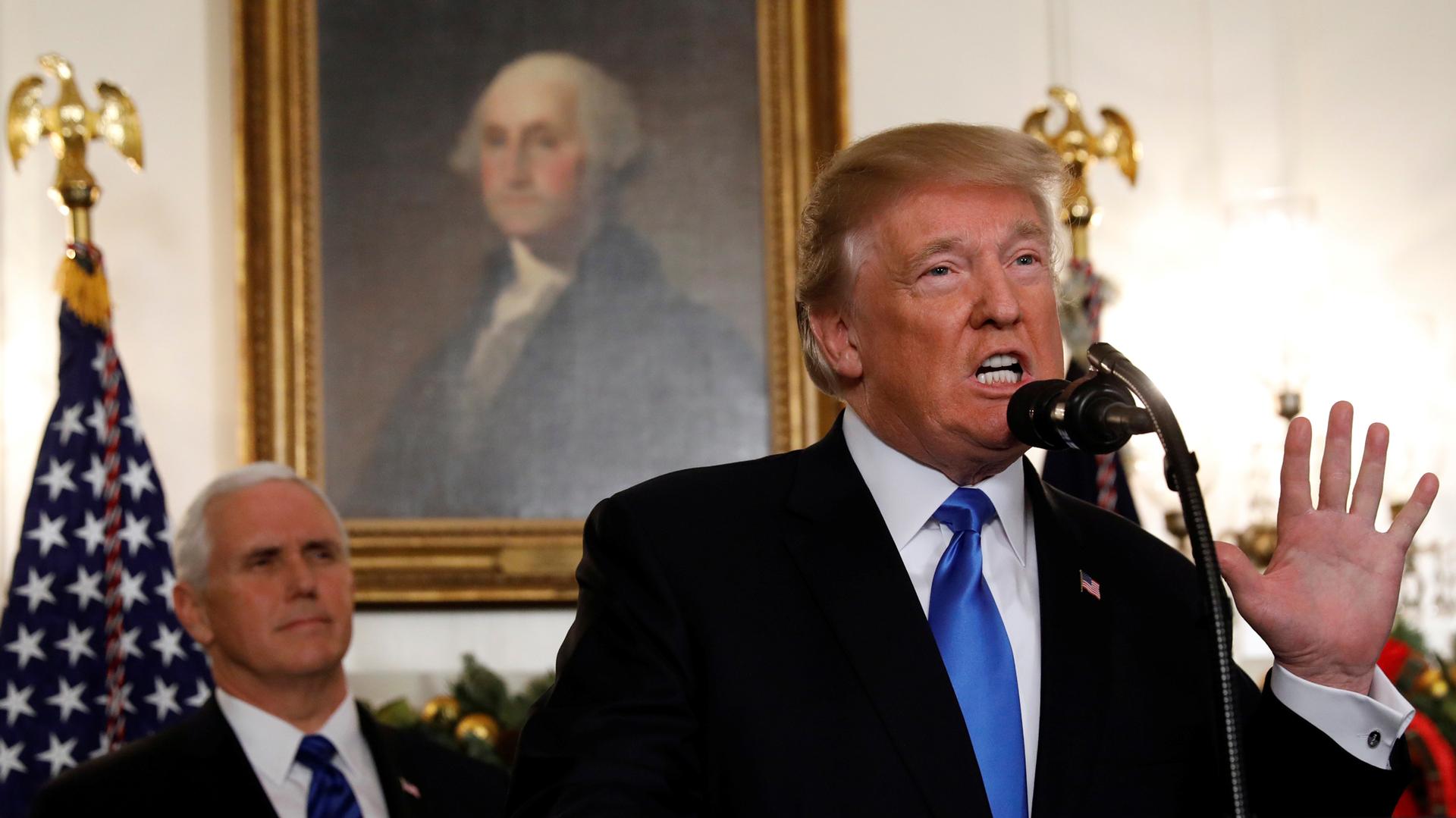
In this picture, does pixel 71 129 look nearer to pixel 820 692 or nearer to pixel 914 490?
pixel 914 490

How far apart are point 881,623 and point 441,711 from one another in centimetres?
300

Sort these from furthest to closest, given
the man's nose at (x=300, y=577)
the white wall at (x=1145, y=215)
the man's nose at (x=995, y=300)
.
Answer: the white wall at (x=1145, y=215), the man's nose at (x=300, y=577), the man's nose at (x=995, y=300)

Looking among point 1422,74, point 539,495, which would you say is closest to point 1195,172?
point 1422,74

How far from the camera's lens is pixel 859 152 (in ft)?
7.91

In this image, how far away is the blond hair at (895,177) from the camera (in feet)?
7.64

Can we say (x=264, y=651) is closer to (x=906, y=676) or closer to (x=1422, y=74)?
(x=906, y=676)

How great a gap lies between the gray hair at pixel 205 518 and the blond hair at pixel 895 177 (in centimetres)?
202

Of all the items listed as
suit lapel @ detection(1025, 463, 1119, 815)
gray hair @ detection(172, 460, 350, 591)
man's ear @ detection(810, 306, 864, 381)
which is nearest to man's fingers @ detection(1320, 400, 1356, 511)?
suit lapel @ detection(1025, 463, 1119, 815)

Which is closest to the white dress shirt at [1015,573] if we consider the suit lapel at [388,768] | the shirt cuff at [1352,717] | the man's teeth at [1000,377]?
the shirt cuff at [1352,717]

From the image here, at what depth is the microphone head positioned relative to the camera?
1.85 meters

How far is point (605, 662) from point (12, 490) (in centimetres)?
379

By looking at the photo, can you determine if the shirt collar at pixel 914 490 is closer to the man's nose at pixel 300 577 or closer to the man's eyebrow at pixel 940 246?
the man's eyebrow at pixel 940 246

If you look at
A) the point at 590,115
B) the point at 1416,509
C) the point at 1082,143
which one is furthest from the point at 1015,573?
the point at 590,115

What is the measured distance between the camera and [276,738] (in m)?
3.82
